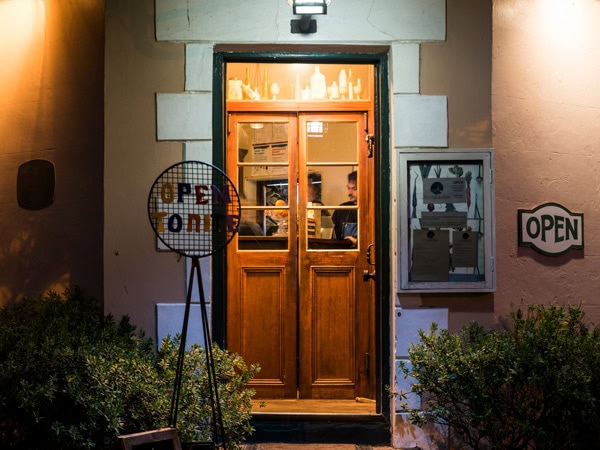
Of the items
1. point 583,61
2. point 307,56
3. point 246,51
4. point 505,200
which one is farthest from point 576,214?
point 246,51

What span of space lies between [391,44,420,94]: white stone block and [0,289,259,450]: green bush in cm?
245

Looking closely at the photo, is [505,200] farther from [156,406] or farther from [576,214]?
[156,406]

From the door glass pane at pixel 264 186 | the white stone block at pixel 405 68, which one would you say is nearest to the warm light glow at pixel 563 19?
the white stone block at pixel 405 68

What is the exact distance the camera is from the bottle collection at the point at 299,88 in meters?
7.00

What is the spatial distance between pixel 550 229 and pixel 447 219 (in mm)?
946

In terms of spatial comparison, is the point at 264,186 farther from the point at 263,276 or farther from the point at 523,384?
the point at 523,384

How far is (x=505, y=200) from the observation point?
5.87 metres

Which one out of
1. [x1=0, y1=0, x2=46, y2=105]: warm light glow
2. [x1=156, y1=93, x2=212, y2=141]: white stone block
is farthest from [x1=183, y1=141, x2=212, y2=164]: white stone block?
[x1=0, y1=0, x2=46, y2=105]: warm light glow

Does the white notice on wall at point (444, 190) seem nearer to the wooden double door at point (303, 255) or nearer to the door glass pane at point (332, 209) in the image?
the wooden double door at point (303, 255)

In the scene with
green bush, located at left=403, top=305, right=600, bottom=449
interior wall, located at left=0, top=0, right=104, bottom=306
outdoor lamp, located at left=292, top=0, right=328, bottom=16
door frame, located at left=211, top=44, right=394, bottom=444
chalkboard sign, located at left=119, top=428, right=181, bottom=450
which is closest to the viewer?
chalkboard sign, located at left=119, top=428, right=181, bottom=450

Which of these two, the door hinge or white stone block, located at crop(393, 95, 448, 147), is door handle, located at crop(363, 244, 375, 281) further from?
white stone block, located at crop(393, 95, 448, 147)

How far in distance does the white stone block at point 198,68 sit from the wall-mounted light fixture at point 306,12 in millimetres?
713

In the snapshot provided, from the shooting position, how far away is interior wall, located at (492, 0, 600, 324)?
232 inches

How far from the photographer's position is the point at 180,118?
566cm
